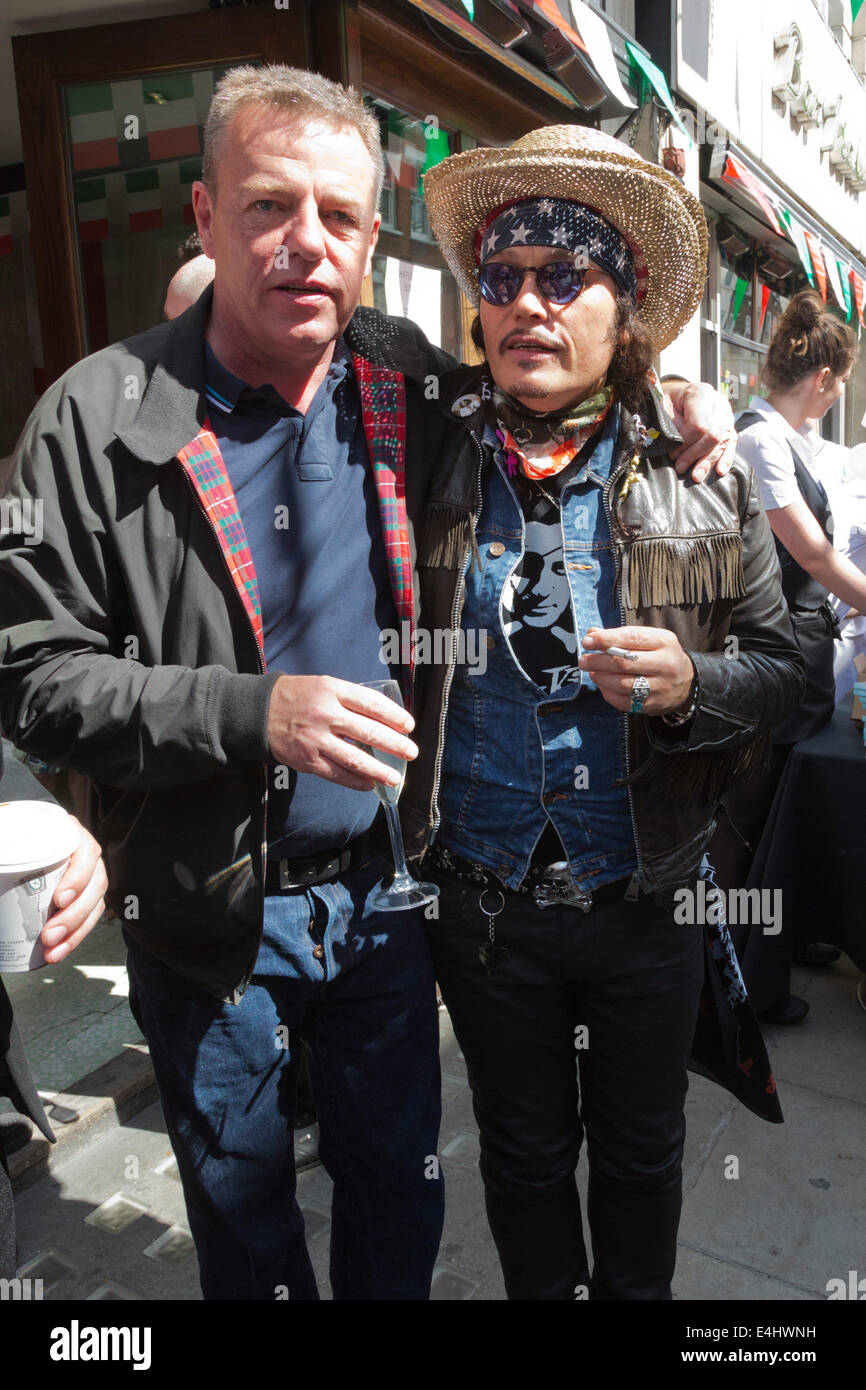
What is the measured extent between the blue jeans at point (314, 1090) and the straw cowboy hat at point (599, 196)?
3.87 ft

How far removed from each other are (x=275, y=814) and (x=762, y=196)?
8.24 meters

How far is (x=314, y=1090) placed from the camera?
6.16ft

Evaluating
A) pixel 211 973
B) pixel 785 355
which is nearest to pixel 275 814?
pixel 211 973

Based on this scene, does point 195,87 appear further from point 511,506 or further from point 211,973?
point 211,973

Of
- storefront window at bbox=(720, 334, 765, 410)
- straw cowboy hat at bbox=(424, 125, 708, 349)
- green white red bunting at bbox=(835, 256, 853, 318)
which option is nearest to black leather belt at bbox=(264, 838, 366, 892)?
straw cowboy hat at bbox=(424, 125, 708, 349)

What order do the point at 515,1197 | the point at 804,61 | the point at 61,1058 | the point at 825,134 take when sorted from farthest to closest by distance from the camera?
1. the point at 825,134
2. the point at 804,61
3. the point at 61,1058
4. the point at 515,1197

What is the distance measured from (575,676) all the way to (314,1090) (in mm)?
878

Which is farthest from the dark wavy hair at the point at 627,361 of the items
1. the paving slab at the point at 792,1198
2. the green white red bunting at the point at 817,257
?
the green white red bunting at the point at 817,257

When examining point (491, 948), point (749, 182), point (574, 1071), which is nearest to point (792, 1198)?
point (574, 1071)

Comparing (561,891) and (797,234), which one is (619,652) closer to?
(561,891)

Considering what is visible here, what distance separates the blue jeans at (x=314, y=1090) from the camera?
167cm

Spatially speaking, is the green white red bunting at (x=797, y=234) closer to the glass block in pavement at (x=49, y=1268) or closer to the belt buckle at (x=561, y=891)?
the belt buckle at (x=561, y=891)
